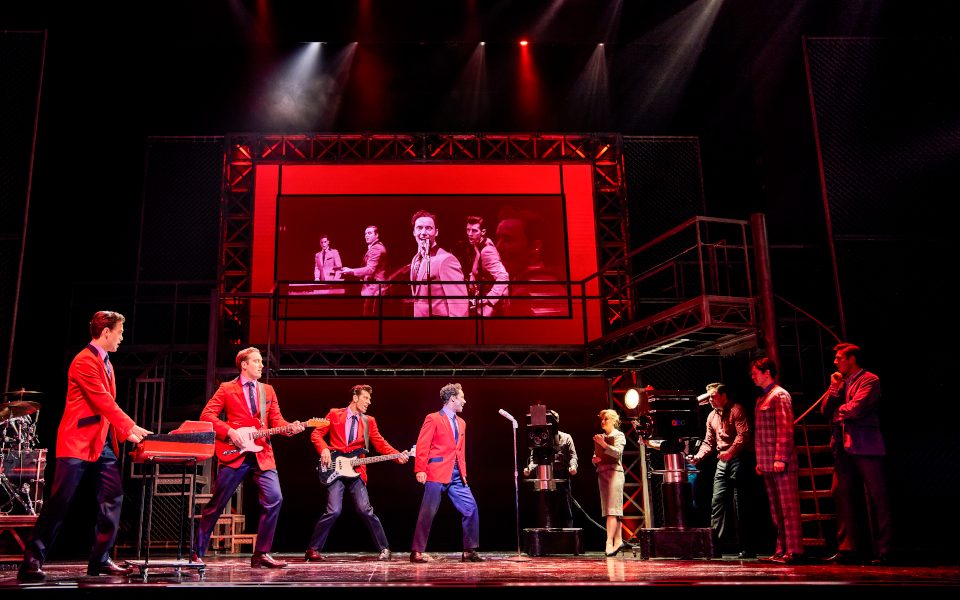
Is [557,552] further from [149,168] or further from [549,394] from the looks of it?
[149,168]

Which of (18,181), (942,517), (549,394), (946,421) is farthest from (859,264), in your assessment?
(18,181)

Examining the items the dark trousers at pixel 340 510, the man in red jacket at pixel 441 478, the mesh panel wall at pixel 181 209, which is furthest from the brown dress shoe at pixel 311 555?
the mesh panel wall at pixel 181 209

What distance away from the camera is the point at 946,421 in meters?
9.15

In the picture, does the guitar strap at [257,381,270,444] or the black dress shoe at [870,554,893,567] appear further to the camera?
the guitar strap at [257,381,270,444]

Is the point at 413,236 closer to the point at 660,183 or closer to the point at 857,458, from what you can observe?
the point at 660,183

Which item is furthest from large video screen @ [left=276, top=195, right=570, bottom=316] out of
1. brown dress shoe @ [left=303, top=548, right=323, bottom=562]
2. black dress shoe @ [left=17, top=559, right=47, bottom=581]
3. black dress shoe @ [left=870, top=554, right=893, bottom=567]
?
black dress shoe @ [left=17, top=559, right=47, bottom=581]

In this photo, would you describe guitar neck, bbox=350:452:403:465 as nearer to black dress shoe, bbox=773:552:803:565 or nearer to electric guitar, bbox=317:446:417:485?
electric guitar, bbox=317:446:417:485

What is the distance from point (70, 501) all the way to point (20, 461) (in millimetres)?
4140

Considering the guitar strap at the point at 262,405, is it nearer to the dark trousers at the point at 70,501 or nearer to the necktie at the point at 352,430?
the dark trousers at the point at 70,501

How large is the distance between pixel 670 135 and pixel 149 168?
969 cm

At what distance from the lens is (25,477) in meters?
8.66

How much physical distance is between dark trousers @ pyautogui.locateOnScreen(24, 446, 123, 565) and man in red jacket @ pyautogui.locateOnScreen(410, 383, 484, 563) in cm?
316

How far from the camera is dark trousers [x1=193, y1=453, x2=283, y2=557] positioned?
6.30 metres

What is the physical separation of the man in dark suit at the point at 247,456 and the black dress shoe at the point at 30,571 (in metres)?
1.40
